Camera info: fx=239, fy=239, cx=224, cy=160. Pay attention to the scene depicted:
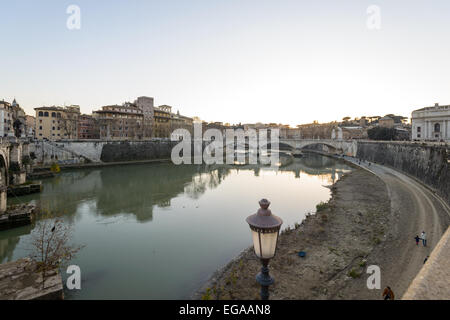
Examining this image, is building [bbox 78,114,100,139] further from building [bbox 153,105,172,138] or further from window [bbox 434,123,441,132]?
window [bbox 434,123,441,132]

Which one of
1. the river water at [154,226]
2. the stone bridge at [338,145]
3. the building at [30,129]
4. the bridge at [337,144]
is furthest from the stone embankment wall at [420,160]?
the building at [30,129]

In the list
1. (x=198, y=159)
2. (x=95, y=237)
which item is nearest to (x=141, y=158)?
(x=198, y=159)

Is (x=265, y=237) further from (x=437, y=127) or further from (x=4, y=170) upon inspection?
(x=437, y=127)

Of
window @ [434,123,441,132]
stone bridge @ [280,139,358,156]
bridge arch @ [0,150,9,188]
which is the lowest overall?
bridge arch @ [0,150,9,188]

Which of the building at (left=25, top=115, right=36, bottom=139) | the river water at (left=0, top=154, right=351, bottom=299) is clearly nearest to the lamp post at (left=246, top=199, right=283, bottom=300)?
the river water at (left=0, top=154, right=351, bottom=299)

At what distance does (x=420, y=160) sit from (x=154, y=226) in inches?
1029

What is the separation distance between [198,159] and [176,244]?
42336mm

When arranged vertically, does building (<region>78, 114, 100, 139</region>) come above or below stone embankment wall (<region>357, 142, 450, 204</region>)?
above

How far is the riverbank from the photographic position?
24.0 ft

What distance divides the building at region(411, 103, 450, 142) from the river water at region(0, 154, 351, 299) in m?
33.5

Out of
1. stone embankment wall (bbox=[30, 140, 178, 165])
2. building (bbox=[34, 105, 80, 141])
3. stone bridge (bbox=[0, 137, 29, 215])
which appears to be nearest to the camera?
stone bridge (bbox=[0, 137, 29, 215])

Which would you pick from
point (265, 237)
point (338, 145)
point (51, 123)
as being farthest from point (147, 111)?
point (265, 237)

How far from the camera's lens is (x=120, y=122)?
180 ft

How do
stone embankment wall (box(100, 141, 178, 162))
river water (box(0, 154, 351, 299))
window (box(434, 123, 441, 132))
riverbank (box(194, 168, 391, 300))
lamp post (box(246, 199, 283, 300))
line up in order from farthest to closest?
window (box(434, 123, 441, 132)) → stone embankment wall (box(100, 141, 178, 162)) → river water (box(0, 154, 351, 299)) → riverbank (box(194, 168, 391, 300)) → lamp post (box(246, 199, 283, 300))
